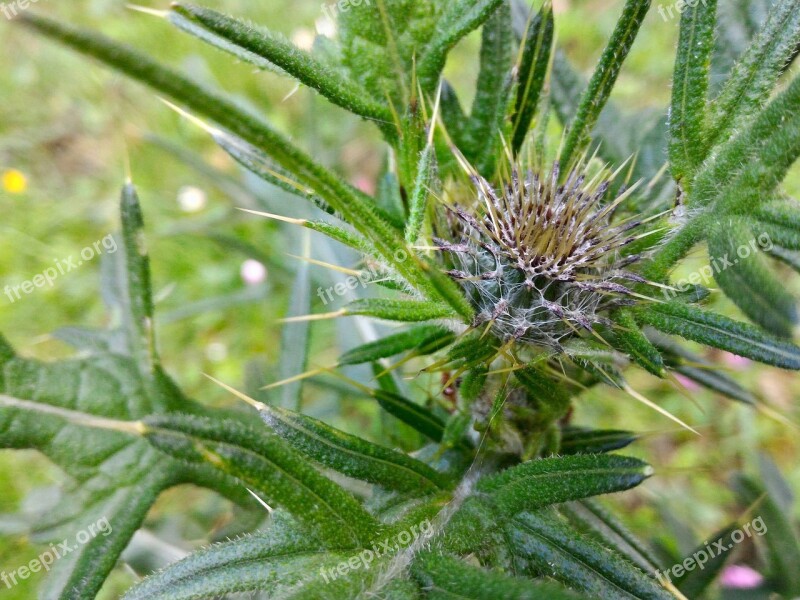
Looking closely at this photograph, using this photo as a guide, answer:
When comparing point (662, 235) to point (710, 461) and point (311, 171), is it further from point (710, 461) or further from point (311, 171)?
point (710, 461)

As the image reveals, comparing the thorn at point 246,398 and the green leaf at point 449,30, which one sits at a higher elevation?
the green leaf at point 449,30

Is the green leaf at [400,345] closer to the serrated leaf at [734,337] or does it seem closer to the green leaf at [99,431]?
the serrated leaf at [734,337]

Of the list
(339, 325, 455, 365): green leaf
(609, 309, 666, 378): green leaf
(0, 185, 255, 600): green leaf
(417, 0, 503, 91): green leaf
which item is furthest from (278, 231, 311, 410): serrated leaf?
(609, 309, 666, 378): green leaf

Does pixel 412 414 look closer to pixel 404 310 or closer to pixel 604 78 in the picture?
pixel 404 310

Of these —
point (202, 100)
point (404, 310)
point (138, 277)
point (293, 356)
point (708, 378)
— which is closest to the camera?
point (202, 100)

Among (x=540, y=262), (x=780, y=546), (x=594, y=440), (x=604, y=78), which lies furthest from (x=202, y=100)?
(x=780, y=546)

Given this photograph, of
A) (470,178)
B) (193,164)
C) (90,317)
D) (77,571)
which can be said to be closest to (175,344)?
(90,317)

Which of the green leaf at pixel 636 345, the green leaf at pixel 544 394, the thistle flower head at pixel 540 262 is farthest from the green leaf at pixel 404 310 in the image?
the green leaf at pixel 636 345
